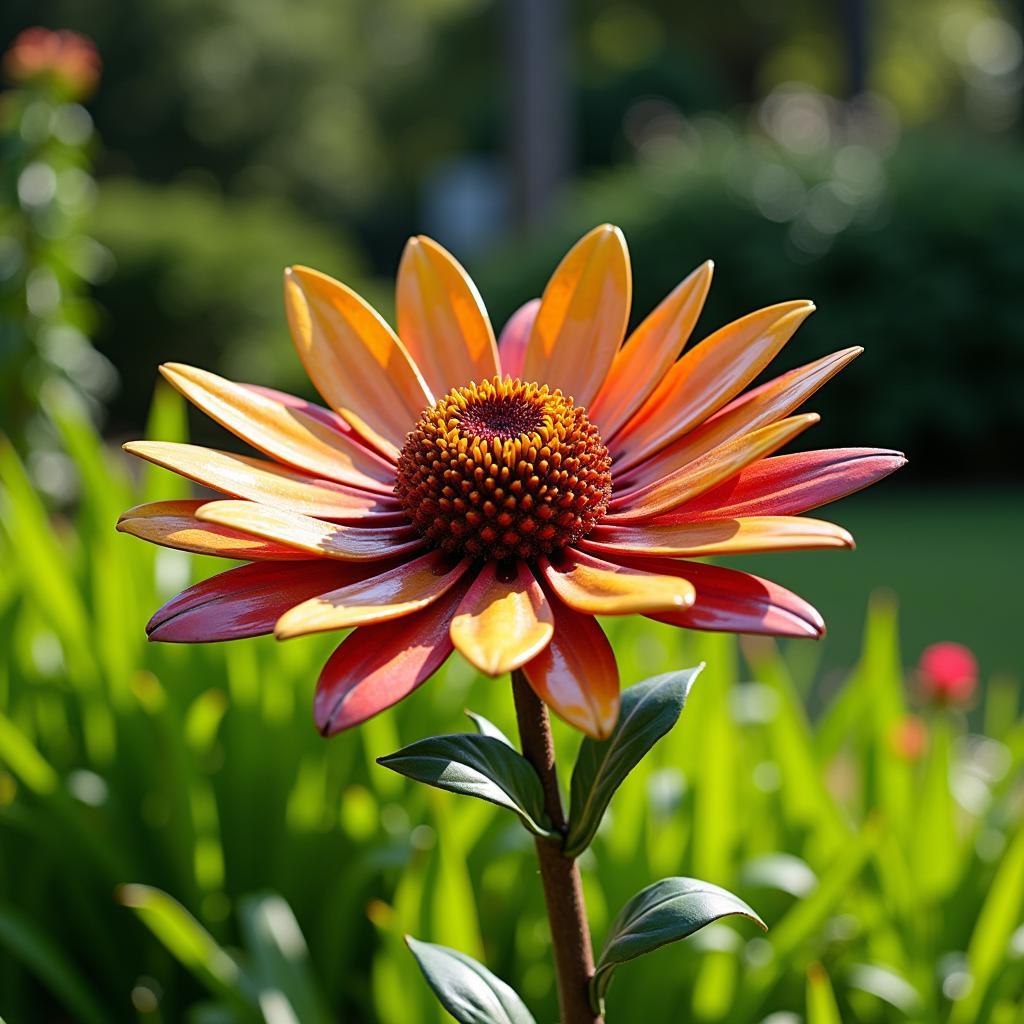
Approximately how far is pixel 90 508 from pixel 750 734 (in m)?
1.18

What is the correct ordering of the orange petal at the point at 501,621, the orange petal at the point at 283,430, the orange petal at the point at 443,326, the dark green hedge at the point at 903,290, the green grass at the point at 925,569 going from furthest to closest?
1. the dark green hedge at the point at 903,290
2. the green grass at the point at 925,569
3. the orange petal at the point at 443,326
4. the orange petal at the point at 283,430
5. the orange petal at the point at 501,621

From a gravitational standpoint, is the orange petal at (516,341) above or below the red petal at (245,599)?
above

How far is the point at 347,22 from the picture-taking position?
29562 mm

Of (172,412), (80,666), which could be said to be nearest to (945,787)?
(80,666)

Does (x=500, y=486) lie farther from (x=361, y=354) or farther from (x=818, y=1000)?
(x=818, y=1000)

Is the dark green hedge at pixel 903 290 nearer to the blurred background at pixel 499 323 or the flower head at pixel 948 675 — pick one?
the blurred background at pixel 499 323

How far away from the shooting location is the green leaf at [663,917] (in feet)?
2.64

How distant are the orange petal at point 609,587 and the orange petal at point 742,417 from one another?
9 centimetres

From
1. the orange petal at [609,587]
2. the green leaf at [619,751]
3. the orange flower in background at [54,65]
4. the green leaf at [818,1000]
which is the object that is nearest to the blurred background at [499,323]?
the orange flower in background at [54,65]

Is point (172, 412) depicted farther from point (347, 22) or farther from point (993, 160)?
point (347, 22)

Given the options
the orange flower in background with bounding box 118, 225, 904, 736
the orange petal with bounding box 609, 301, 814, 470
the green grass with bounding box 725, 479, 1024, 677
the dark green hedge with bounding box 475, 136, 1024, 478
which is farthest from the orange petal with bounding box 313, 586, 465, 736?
the dark green hedge with bounding box 475, 136, 1024, 478

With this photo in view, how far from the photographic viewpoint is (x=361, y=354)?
97cm

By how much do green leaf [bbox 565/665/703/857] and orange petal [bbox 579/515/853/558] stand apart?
0.09m

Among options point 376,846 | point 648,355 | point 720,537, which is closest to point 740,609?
point 720,537
